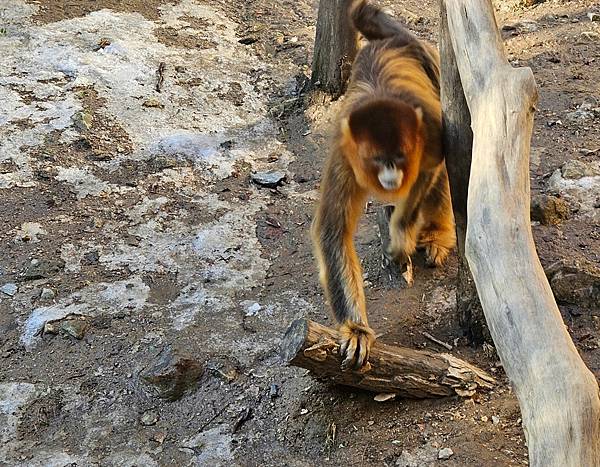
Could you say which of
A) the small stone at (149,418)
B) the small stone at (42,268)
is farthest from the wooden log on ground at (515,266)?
the small stone at (42,268)

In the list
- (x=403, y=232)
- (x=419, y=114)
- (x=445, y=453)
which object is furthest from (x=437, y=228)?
(x=445, y=453)

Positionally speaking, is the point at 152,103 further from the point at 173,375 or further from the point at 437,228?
the point at 173,375

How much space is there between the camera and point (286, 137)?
29.1 feet

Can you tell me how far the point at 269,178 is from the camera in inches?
317

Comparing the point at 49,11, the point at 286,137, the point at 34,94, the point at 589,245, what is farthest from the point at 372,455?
the point at 49,11

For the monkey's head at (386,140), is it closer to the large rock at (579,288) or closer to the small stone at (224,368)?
the large rock at (579,288)

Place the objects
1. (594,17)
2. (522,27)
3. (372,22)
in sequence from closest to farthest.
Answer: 1. (372,22)
2. (594,17)
3. (522,27)

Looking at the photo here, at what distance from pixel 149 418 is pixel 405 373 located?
1.83 m

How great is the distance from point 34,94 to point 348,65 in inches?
138

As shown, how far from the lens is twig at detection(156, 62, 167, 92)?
30.8 feet

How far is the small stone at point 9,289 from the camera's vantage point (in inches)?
259

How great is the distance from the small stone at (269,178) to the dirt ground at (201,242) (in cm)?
7

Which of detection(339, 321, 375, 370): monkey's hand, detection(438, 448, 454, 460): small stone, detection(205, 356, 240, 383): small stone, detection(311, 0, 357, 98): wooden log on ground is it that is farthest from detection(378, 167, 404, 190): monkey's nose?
detection(311, 0, 357, 98): wooden log on ground

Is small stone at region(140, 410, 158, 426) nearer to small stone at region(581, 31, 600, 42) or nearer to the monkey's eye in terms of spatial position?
the monkey's eye
